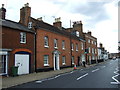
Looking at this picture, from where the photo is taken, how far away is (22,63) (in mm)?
19406

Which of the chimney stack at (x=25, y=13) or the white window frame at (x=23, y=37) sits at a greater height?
the chimney stack at (x=25, y=13)

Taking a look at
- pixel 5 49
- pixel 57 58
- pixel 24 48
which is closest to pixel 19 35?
pixel 24 48

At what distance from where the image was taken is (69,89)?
9719 mm

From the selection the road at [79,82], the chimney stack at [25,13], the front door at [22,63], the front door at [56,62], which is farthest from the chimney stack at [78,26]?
the road at [79,82]

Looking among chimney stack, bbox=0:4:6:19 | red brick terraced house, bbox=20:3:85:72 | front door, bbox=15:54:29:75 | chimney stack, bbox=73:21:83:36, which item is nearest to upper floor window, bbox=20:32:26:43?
front door, bbox=15:54:29:75

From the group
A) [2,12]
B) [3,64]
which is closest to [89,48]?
[2,12]

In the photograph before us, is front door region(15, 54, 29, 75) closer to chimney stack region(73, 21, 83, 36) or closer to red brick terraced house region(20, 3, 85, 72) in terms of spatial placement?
red brick terraced house region(20, 3, 85, 72)

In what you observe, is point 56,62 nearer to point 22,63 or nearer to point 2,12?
point 22,63

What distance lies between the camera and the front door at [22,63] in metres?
18.6

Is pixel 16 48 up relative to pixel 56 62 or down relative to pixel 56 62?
up

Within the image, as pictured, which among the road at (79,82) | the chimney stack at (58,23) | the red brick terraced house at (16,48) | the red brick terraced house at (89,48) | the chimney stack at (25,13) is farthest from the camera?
the red brick terraced house at (89,48)

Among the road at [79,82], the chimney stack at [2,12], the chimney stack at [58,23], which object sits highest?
the chimney stack at [58,23]

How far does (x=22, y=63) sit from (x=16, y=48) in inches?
83.5

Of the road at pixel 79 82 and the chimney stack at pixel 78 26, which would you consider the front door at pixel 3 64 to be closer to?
the road at pixel 79 82
